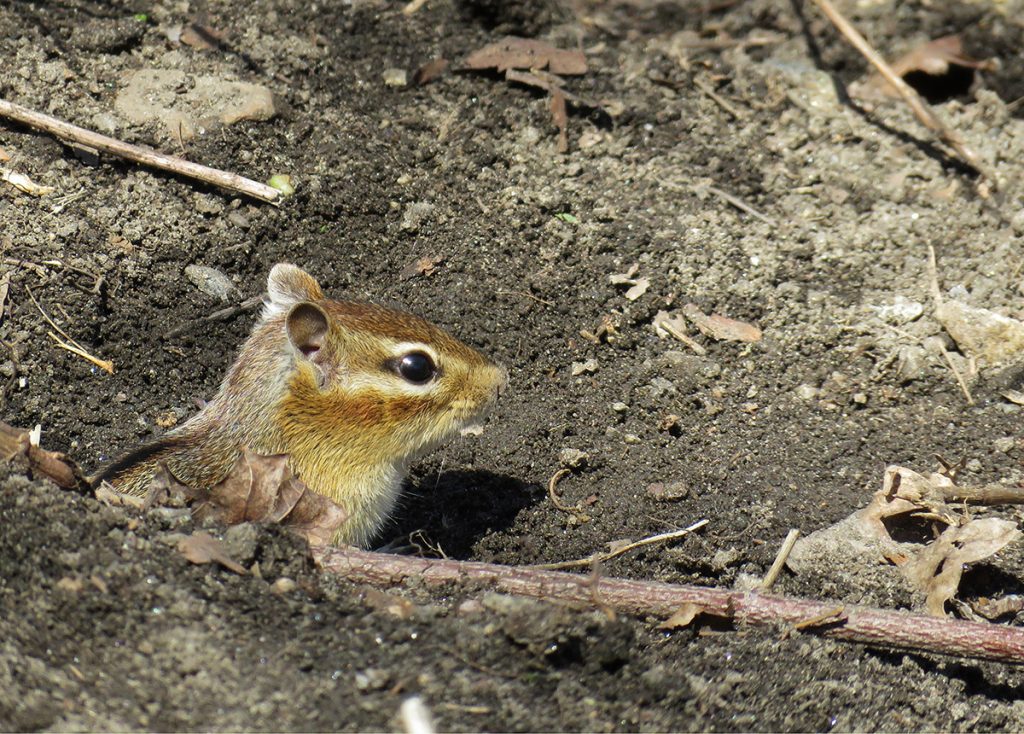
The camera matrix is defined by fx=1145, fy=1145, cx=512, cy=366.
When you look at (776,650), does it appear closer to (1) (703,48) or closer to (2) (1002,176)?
(2) (1002,176)

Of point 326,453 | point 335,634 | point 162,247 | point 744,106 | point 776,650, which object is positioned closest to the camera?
point 335,634

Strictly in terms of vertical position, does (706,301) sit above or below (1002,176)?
below

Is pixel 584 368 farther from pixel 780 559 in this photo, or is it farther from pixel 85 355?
pixel 85 355

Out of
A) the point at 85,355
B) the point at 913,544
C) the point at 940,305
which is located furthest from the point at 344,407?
the point at 940,305

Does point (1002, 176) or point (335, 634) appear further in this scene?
point (1002, 176)

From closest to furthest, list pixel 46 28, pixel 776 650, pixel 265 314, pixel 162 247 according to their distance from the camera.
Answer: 1. pixel 776 650
2. pixel 265 314
3. pixel 162 247
4. pixel 46 28

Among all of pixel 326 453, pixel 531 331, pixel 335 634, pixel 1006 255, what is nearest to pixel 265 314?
pixel 326 453

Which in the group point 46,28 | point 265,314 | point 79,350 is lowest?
point 79,350

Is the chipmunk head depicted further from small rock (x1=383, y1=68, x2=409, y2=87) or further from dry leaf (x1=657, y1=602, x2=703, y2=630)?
small rock (x1=383, y1=68, x2=409, y2=87)
